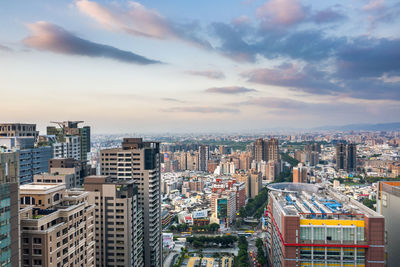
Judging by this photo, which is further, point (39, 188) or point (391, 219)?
point (391, 219)

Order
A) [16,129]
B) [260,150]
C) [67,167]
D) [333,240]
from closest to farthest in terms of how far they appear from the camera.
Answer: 1. [333,240]
2. [67,167]
3. [16,129]
4. [260,150]

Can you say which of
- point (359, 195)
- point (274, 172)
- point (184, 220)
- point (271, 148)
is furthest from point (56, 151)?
point (271, 148)

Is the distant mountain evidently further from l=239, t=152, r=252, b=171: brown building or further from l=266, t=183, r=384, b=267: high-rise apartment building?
l=266, t=183, r=384, b=267: high-rise apartment building

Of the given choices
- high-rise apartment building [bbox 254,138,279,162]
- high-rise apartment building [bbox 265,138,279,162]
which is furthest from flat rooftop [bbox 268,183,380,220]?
high-rise apartment building [bbox 254,138,279,162]

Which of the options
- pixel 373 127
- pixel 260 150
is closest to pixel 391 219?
pixel 260 150

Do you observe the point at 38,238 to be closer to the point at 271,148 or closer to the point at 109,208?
the point at 109,208

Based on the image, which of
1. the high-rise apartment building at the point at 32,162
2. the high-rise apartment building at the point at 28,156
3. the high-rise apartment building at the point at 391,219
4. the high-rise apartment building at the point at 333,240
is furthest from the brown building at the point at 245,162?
the high-rise apartment building at the point at 333,240

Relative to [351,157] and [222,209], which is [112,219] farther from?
[351,157]

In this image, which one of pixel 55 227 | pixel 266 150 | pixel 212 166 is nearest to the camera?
pixel 55 227
